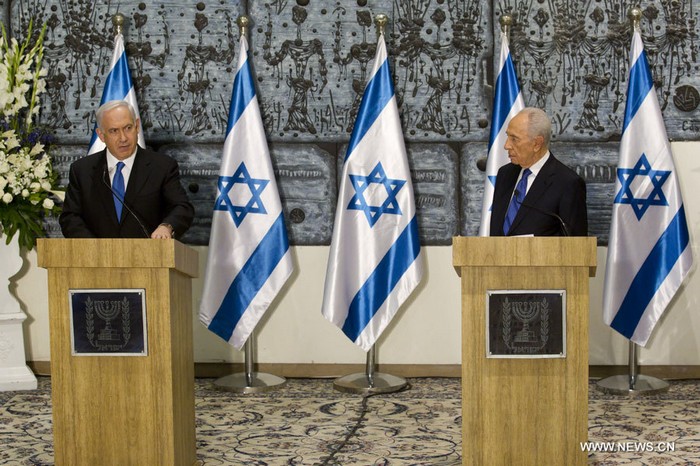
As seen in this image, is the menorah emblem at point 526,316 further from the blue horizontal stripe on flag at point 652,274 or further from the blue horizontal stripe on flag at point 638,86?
the blue horizontal stripe on flag at point 638,86

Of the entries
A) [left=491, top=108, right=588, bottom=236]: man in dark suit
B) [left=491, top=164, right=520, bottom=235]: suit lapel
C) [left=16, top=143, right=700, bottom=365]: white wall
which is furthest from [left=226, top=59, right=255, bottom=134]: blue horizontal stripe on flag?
[left=491, top=108, right=588, bottom=236]: man in dark suit

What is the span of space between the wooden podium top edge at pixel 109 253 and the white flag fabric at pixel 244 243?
243cm

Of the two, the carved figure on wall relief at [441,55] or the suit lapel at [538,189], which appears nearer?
the suit lapel at [538,189]

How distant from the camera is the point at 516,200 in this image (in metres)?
4.12

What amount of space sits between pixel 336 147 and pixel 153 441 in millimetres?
3165

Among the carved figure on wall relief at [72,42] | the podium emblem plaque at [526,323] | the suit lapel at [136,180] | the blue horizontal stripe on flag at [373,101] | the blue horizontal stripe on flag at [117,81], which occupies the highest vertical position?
the carved figure on wall relief at [72,42]

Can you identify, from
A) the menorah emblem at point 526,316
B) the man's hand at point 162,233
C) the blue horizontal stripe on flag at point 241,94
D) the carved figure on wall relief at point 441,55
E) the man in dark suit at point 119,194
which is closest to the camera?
the menorah emblem at point 526,316

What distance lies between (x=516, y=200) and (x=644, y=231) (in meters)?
1.88

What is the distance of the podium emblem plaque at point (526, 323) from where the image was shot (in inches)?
133

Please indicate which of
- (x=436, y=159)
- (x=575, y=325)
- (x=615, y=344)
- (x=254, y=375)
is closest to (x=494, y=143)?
(x=436, y=159)

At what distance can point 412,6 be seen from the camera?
20.2ft

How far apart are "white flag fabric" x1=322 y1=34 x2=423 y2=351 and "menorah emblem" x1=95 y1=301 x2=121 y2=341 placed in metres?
2.55

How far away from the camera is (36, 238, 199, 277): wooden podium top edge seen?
3.42 metres

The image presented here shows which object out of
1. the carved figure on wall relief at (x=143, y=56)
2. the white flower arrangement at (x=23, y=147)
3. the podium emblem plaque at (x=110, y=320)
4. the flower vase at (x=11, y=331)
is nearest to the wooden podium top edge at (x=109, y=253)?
the podium emblem plaque at (x=110, y=320)
